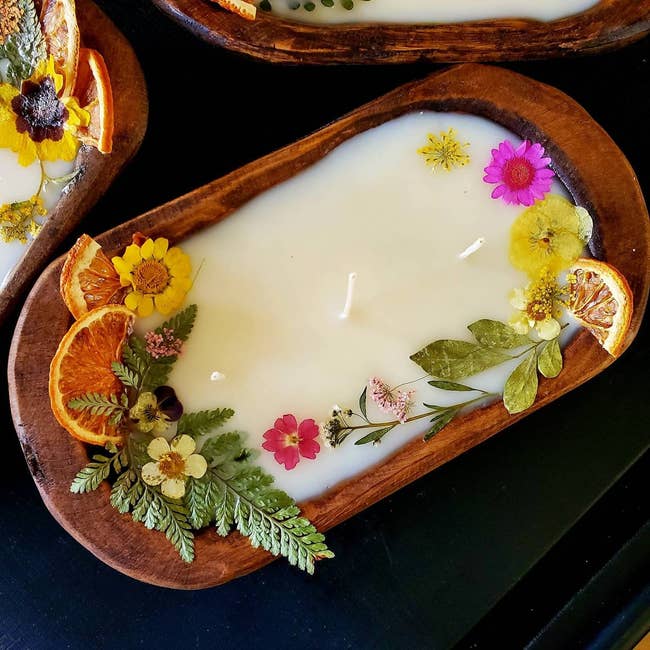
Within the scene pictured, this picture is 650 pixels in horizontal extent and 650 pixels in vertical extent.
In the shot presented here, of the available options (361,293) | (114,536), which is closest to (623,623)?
(361,293)

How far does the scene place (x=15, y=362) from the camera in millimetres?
918

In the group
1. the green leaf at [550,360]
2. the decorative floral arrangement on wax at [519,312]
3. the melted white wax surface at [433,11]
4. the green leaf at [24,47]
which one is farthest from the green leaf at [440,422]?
the green leaf at [24,47]

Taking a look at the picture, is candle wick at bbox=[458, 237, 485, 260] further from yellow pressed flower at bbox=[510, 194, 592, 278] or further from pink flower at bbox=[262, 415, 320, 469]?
pink flower at bbox=[262, 415, 320, 469]

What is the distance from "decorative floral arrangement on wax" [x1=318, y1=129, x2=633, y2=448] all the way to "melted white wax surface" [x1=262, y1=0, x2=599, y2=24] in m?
0.16

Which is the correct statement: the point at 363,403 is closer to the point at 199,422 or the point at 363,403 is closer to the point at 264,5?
the point at 199,422

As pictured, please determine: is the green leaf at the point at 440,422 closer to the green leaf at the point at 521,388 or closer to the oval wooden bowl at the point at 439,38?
the green leaf at the point at 521,388

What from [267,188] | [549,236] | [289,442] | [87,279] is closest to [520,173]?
[549,236]

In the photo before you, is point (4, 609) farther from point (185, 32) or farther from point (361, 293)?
point (185, 32)

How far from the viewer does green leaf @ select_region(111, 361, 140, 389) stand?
37.3 inches

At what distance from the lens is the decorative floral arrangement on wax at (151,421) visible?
918 mm

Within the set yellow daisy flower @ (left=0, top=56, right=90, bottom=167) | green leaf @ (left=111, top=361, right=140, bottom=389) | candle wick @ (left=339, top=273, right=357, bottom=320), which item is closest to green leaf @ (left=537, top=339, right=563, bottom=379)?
candle wick @ (left=339, top=273, right=357, bottom=320)

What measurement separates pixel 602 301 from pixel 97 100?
64 cm

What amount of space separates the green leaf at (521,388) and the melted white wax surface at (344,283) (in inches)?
0.8

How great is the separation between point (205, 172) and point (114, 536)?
50 centimetres
